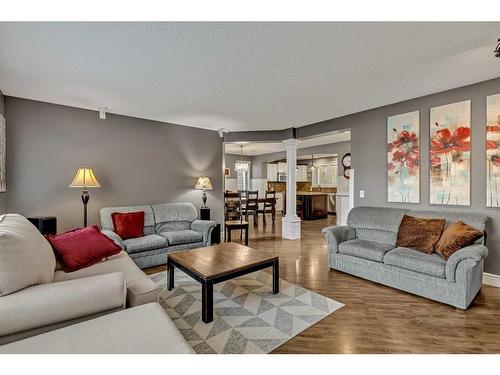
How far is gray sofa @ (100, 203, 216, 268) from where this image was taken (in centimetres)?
339

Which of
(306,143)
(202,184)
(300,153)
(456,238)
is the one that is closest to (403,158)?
(456,238)

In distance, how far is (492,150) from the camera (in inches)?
111

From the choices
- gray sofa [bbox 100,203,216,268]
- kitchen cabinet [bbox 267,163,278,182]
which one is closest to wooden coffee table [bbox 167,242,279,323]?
gray sofa [bbox 100,203,216,268]

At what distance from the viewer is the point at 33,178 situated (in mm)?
3506

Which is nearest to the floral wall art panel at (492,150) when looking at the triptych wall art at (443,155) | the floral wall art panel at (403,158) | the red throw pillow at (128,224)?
the triptych wall art at (443,155)

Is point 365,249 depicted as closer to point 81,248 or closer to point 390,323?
point 390,323

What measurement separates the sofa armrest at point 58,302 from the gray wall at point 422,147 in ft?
12.2

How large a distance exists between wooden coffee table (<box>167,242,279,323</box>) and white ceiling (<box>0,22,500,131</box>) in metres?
1.96

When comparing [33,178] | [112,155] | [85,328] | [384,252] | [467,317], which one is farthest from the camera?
[112,155]

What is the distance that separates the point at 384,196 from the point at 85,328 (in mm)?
3888

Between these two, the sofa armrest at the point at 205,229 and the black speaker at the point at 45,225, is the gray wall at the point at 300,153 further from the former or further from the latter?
the black speaker at the point at 45,225
